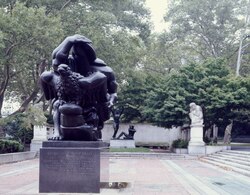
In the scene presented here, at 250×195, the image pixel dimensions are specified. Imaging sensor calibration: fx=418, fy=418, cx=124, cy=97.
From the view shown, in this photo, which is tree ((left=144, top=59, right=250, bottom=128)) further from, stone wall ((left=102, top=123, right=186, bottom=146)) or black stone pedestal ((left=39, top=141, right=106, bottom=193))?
black stone pedestal ((left=39, top=141, right=106, bottom=193))

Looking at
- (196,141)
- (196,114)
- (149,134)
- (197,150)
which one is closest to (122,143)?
(196,141)

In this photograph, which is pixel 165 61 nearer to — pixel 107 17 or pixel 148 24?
pixel 148 24

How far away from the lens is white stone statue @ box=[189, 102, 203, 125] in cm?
2434

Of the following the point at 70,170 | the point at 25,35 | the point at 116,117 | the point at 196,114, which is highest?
the point at 25,35

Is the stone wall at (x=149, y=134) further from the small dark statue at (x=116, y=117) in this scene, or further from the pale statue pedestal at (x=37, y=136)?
the pale statue pedestal at (x=37, y=136)

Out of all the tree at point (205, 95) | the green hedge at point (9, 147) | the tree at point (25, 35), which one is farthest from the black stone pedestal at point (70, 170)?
the tree at point (205, 95)

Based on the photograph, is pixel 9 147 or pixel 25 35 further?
pixel 9 147

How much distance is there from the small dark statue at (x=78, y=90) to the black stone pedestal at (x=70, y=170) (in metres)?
0.41

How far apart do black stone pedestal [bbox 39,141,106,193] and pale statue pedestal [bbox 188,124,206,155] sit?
17930mm

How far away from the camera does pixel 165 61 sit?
35.1 meters

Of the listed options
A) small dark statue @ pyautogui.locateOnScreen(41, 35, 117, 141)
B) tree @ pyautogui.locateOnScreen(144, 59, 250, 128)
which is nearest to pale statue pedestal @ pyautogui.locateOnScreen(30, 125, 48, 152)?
tree @ pyautogui.locateOnScreen(144, 59, 250, 128)

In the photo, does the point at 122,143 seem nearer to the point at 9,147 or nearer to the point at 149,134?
the point at 9,147

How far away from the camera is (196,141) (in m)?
24.6

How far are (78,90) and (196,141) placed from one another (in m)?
18.3
